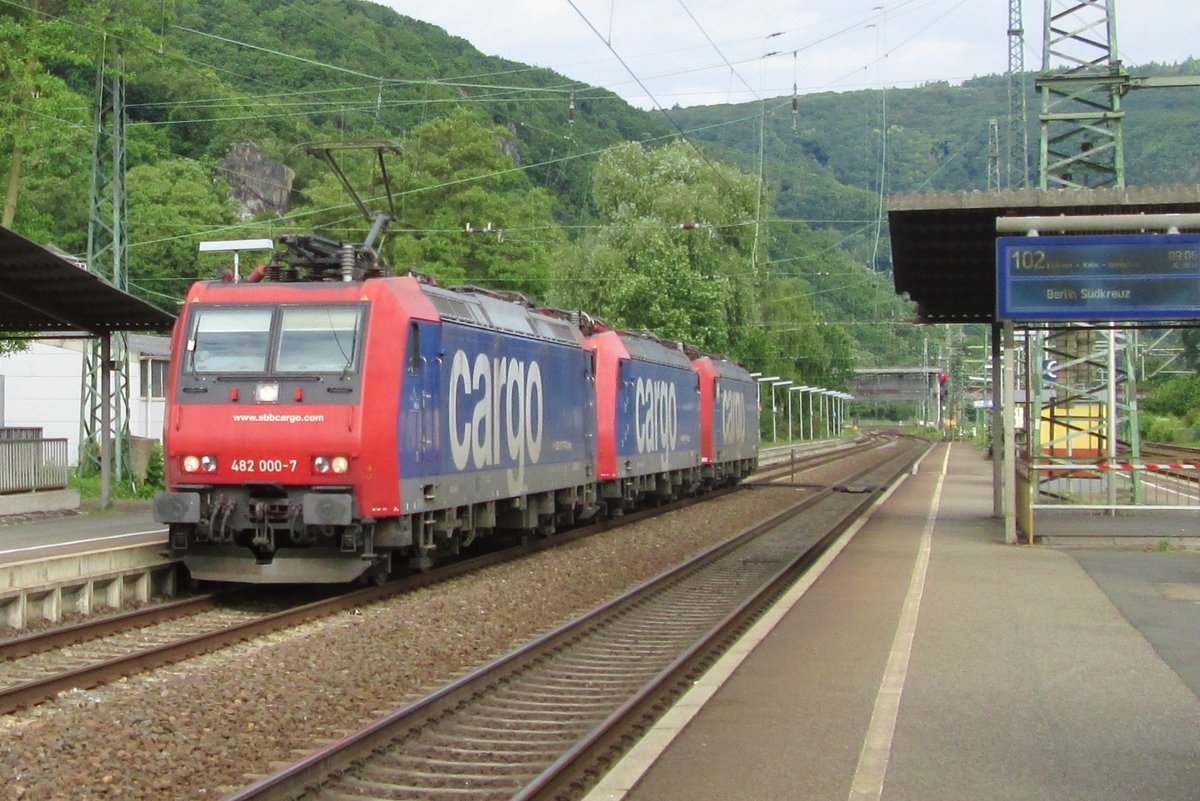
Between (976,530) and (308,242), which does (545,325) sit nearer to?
(308,242)

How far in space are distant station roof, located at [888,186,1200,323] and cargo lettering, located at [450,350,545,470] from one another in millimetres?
5107

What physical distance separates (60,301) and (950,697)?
48.7 feet

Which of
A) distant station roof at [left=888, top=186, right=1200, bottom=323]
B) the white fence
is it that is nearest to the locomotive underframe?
distant station roof at [left=888, top=186, right=1200, bottom=323]

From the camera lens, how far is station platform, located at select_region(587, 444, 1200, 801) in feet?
23.4

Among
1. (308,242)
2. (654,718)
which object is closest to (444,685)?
(654,718)

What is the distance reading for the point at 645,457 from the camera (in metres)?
26.4

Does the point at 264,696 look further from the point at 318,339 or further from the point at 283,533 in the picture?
the point at 318,339

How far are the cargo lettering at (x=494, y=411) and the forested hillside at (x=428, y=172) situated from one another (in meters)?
9.96

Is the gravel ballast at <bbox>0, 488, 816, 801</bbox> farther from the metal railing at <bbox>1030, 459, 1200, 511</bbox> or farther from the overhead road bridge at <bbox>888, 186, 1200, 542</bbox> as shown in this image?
the metal railing at <bbox>1030, 459, 1200, 511</bbox>

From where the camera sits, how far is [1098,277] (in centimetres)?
1855

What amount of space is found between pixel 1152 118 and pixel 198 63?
70425 millimetres

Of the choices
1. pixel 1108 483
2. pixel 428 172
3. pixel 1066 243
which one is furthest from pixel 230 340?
pixel 428 172

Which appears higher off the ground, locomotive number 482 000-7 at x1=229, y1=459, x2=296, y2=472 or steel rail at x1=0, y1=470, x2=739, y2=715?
locomotive number 482 000-7 at x1=229, y1=459, x2=296, y2=472

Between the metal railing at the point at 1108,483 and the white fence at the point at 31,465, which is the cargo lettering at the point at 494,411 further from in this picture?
the white fence at the point at 31,465
